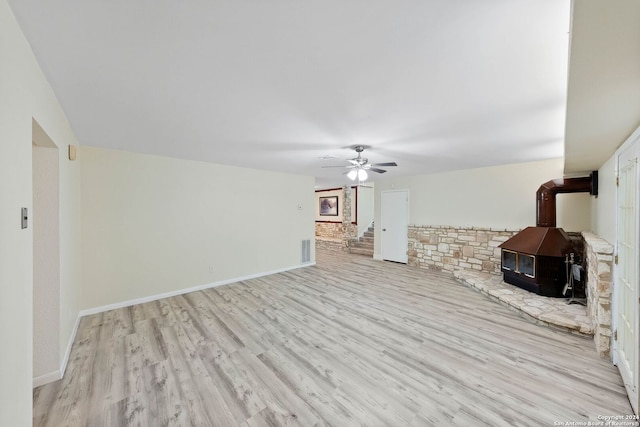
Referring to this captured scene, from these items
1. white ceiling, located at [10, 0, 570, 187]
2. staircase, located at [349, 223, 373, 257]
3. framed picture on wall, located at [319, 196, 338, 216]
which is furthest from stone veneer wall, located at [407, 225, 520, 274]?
framed picture on wall, located at [319, 196, 338, 216]

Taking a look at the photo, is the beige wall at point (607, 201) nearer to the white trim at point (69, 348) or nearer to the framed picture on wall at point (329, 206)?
the white trim at point (69, 348)

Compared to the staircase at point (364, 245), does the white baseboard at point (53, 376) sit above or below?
below

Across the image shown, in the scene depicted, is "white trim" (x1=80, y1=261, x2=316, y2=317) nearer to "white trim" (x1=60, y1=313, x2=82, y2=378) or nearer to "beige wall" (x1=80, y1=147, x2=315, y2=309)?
"beige wall" (x1=80, y1=147, x2=315, y2=309)

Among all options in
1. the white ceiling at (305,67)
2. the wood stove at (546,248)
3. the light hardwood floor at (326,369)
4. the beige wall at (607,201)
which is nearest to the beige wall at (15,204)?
the white ceiling at (305,67)

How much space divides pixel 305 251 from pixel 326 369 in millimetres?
4152

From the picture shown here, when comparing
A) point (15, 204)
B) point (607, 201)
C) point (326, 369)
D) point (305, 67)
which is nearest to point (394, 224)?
point (607, 201)

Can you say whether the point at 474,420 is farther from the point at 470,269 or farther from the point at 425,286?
the point at 470,269

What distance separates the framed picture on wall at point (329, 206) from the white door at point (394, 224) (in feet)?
9.28

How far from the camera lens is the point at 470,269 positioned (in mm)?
5336

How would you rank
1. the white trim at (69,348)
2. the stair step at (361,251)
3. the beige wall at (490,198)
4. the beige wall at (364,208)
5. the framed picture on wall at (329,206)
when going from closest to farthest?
the white trim at (69,348), the beige wall at (490,198), the stair step at (361,251), the beige wall at (364,208), the framed picture on wall at (329,206)

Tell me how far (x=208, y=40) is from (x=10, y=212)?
1.30m

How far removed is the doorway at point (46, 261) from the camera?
2.07m

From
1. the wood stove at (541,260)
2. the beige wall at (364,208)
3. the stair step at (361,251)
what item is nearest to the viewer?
the wood stove at (541,260)

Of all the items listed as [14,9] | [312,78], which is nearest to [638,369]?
[312,78]
